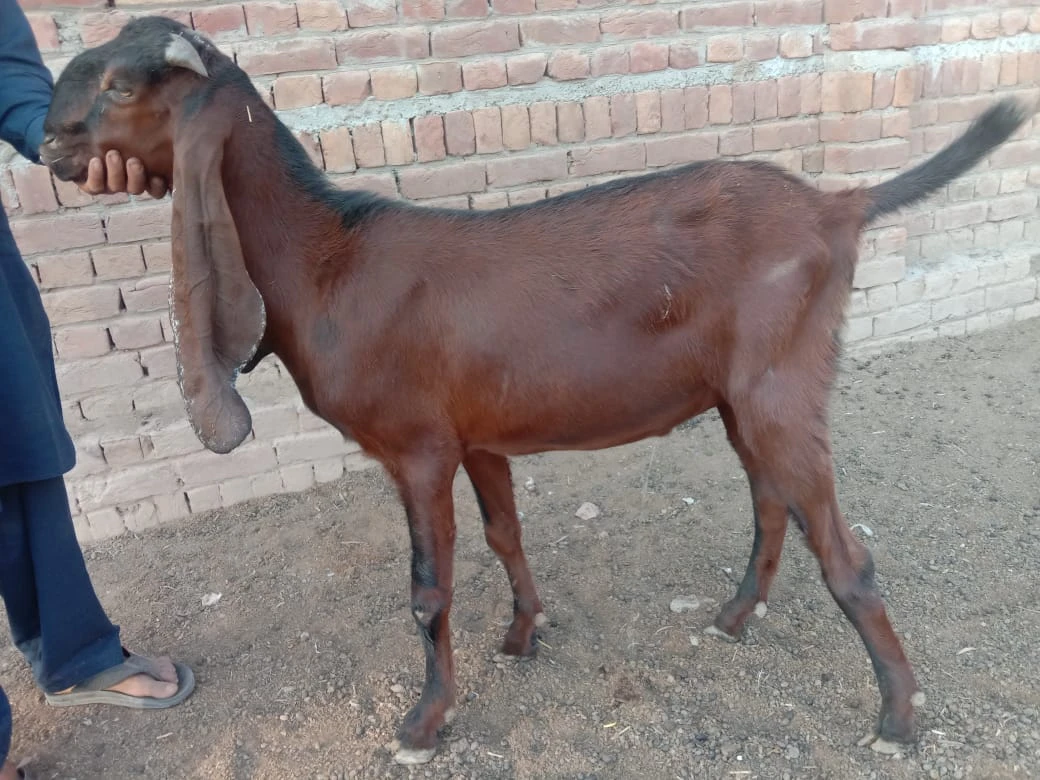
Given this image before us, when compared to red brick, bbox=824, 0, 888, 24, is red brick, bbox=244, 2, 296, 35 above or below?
above

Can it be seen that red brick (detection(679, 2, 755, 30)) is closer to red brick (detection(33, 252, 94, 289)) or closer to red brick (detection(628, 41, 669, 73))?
red brick (detection(628, 41, 669, 73))

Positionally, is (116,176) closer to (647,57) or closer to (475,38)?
(475,38)

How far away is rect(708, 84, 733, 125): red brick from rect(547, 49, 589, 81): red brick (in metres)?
0.71

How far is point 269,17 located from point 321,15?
221 millimetres

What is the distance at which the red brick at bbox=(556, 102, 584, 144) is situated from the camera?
387cm

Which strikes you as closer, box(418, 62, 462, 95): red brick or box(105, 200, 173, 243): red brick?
box(105, 200, 173, 243): red brick

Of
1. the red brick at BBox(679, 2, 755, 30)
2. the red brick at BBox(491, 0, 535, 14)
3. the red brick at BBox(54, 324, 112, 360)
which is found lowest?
the red brick at BBox(54, 324, 112, 360)

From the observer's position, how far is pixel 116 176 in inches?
85.3

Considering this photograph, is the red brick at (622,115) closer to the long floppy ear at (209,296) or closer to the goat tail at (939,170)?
the goat tail at (939,170)

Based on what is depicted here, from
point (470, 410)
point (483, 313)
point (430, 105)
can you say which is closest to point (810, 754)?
point (470, 410)

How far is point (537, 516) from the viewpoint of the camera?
374 centimetres

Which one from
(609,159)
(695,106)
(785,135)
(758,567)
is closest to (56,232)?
(609,159)

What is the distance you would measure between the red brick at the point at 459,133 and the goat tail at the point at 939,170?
1995 mm

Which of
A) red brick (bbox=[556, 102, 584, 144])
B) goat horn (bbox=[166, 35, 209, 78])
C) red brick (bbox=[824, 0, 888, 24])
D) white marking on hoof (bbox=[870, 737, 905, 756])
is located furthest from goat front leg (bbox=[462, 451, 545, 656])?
red brick (bbox=[824, 0, 888, 24])
